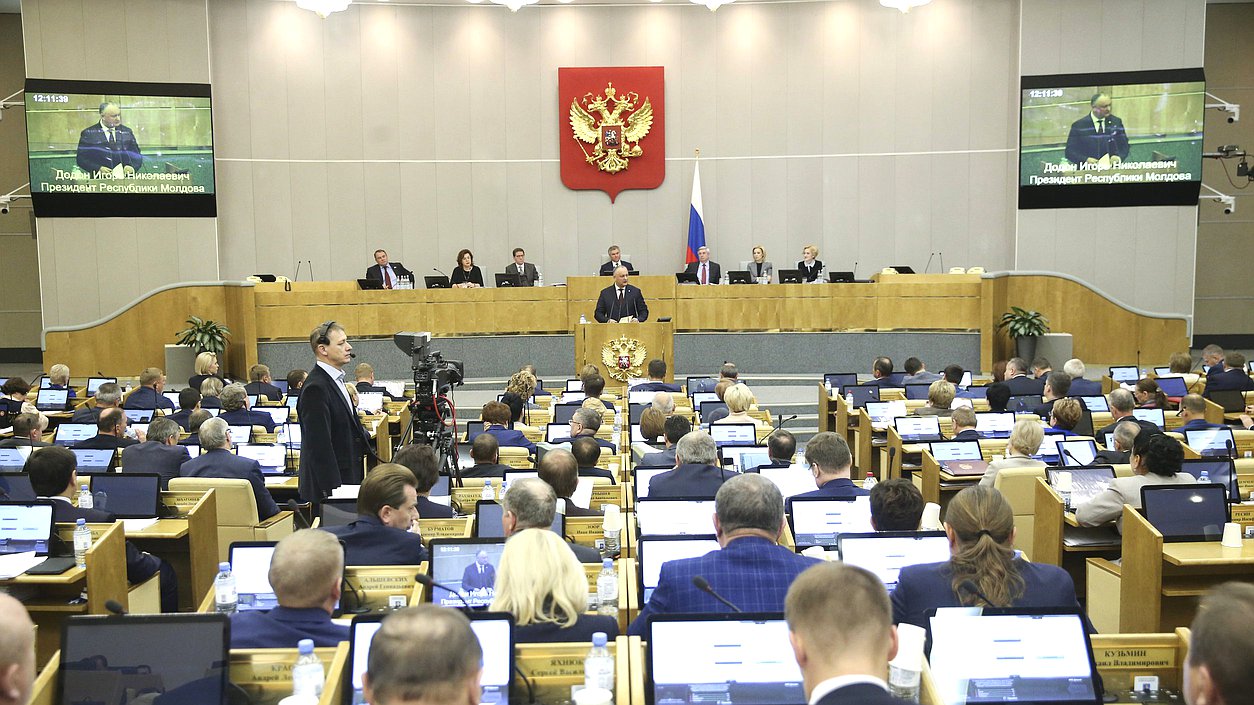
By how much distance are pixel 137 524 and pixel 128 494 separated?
9.4 inches

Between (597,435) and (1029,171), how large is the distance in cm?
1152

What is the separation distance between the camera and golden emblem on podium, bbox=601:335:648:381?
1335 cm

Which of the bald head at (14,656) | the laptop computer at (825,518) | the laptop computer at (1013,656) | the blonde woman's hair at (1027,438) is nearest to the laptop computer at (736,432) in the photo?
the blonde woman's hair at (1027,438)

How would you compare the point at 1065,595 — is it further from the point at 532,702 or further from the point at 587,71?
the point at 587,71

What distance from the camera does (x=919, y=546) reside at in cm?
427

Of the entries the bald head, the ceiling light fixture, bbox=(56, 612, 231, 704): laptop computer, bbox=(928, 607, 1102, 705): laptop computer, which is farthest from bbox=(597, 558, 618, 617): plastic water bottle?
the ceiling light fixture

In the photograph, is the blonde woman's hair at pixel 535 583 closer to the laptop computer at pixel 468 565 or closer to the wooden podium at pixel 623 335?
the laptop computer at pixel 468 565

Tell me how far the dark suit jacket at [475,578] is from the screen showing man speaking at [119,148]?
47.1 ft

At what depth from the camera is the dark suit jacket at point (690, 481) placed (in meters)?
5.64

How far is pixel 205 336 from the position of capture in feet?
47.1

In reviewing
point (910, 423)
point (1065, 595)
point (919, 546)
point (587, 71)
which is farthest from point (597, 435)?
point (587, 71)

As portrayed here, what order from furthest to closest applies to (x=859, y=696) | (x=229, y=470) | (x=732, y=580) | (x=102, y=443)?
1. (x=102, y=443)
2. (x=229, y=470)
3. (x=732, y=580)
4. (x=859, y=696)

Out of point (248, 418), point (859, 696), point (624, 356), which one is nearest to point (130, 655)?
point (859, 696)

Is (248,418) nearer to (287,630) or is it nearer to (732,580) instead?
(287,630)
